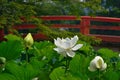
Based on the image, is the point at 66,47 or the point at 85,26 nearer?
the point at 66,47

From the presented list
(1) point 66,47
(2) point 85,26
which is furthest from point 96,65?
(2) point 85,26

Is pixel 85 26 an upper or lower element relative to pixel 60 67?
lower

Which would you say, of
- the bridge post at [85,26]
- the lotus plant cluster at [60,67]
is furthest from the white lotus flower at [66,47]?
the bridge post at [85,26]

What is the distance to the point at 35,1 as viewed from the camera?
5.04 m

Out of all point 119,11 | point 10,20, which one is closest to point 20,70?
point 10,20

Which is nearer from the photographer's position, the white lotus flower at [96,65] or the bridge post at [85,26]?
the white lotus flower at [96,65]

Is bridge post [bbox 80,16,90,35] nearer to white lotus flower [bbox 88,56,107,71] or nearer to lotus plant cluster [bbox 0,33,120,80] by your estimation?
lotus plant cluster [bbox 0,33,120,80]

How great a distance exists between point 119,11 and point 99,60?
7.39m

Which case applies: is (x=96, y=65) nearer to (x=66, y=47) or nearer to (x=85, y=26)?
(x=66, y=47)

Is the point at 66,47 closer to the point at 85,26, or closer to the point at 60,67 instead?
the point at 60,67

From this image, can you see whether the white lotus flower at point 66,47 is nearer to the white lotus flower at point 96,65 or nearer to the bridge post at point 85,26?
the white lotus flower at point 96,65

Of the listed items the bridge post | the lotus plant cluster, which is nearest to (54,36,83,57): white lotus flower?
the lotus plant cluster

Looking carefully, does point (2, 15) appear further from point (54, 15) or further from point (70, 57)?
point (70, 57)

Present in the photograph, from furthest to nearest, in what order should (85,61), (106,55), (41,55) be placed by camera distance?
(106,55) → (41,55) → (85,61)
